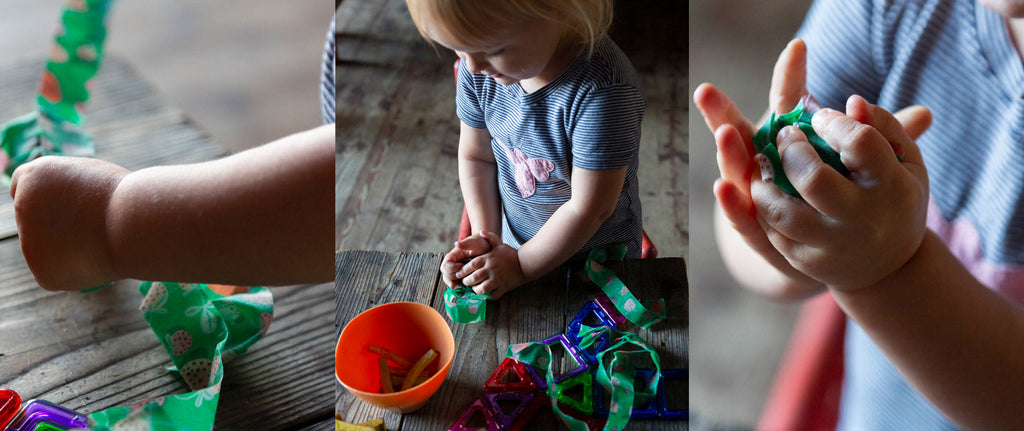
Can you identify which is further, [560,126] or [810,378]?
[810,378]

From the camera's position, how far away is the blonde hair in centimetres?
19

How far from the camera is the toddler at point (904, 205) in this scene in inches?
8.4

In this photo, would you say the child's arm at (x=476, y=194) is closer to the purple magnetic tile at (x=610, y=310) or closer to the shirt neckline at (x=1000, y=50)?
the purple magnetic tile at (x=610, y=310)

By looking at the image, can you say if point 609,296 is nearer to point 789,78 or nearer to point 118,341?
point 789,78

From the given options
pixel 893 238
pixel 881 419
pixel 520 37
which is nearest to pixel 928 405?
pixel 881 419

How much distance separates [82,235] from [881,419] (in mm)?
386

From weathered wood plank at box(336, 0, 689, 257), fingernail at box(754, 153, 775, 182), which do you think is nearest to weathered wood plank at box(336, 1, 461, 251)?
weathered wood plank at box(336, 0, 689, 257)

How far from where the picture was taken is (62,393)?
0.26 meters

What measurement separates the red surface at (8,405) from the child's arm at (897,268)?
295 millimetres

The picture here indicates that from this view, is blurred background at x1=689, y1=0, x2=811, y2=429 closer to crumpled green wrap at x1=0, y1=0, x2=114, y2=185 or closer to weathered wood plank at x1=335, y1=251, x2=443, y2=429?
weathered wood plank at x1=335, y1=251, x2=443, y2=429

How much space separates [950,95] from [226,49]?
12.6 inches

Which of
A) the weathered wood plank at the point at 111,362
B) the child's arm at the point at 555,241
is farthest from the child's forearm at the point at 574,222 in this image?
the weathered wood plank at the point at 111,362

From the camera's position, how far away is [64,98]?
0.25m

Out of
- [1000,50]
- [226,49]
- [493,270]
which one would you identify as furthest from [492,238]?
[1000,50]
